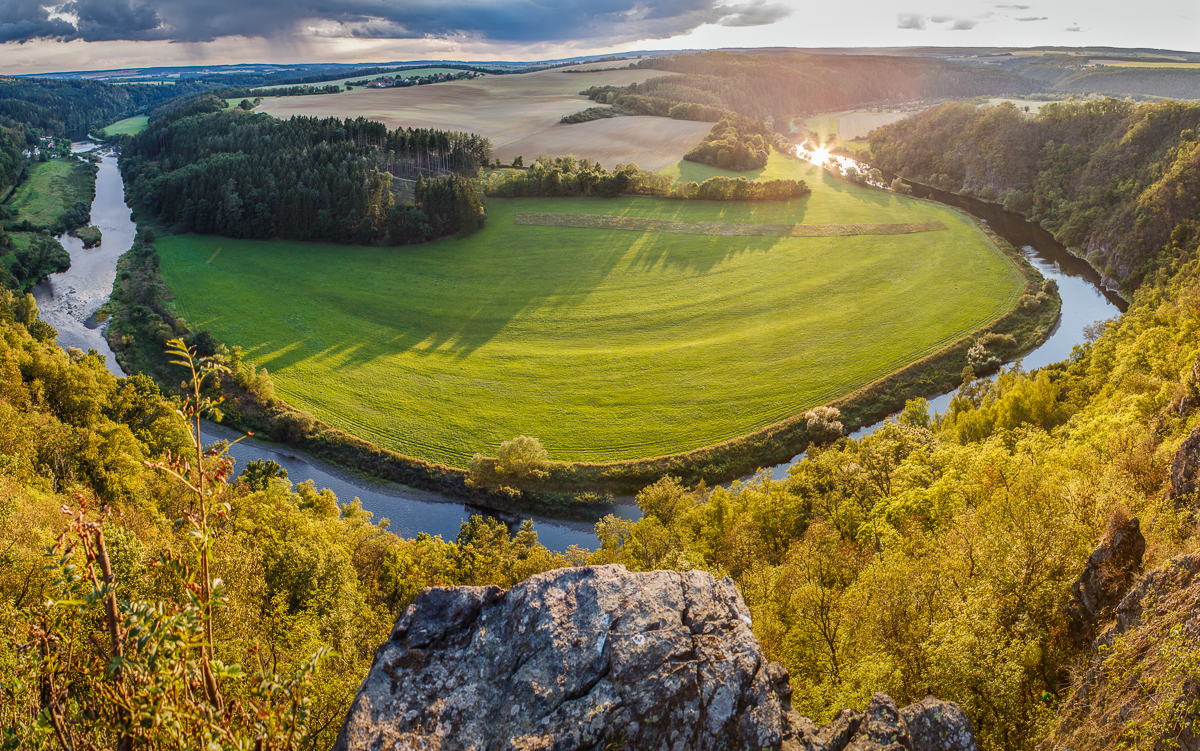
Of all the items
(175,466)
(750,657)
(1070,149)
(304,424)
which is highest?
(1070,149)

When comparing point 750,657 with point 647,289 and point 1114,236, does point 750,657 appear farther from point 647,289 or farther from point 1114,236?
point 1114,236

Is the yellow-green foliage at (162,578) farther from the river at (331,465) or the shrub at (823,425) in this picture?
the shrub at (823,425)

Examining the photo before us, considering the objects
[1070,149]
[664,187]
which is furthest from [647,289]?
[1070,149]

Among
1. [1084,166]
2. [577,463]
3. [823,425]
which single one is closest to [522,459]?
[577,463]

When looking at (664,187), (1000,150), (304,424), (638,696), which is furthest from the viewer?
(1000,150)

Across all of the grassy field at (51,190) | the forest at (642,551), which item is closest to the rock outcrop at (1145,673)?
the forest at (642,551)

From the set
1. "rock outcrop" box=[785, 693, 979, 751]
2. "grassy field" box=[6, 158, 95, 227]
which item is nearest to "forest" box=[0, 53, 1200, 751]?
"rock outcrop" box=[785, 693, 979, 751]
